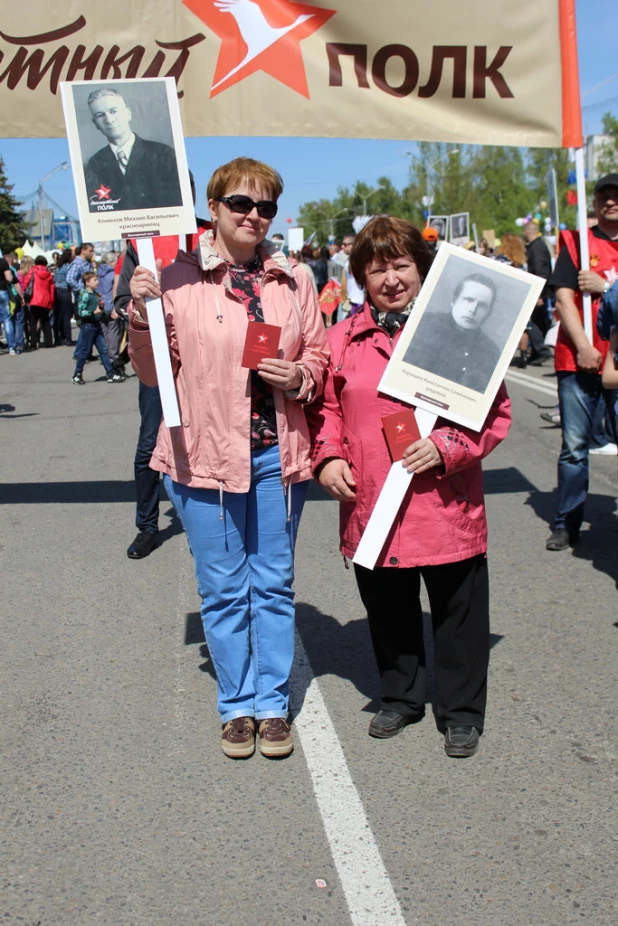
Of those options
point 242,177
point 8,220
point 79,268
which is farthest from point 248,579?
point 8,220

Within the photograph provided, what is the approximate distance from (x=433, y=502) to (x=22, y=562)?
340 centimetres

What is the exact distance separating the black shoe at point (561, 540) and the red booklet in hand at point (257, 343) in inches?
131

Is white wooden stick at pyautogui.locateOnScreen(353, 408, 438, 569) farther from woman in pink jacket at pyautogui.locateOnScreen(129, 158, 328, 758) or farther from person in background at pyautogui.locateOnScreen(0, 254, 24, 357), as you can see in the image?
person in background at pyautogui.locateOnScreen(0, 254, 24, 357)

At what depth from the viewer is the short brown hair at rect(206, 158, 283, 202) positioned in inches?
132

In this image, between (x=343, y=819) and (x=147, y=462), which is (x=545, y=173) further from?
(x=343, y=819)

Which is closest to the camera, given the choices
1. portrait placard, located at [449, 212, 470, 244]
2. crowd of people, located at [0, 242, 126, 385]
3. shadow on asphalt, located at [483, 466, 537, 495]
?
shadow on asphalt, located at [483, 466, 537, 495]

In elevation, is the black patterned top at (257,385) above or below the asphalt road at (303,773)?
above

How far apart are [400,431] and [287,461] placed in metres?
0.42

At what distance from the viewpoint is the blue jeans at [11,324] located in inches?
822

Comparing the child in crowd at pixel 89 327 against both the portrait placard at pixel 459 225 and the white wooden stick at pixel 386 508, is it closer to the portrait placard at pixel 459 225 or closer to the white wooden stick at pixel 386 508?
the white wooden stick at pixel 386 508

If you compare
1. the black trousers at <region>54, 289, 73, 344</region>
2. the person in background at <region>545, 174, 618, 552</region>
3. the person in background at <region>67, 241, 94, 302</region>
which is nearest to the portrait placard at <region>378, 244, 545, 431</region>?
the person in background at <region>545, 174, 618, 552</region>

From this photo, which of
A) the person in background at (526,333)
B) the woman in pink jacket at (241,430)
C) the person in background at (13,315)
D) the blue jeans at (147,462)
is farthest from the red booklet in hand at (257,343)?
the person in background at (13,315)

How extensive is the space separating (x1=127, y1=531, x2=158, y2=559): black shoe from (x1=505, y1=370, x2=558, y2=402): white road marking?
745 cm

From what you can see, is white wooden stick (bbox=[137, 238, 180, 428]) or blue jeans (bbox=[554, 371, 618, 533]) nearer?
white wooden stick (bbox=[137, 238, 180, 428])
